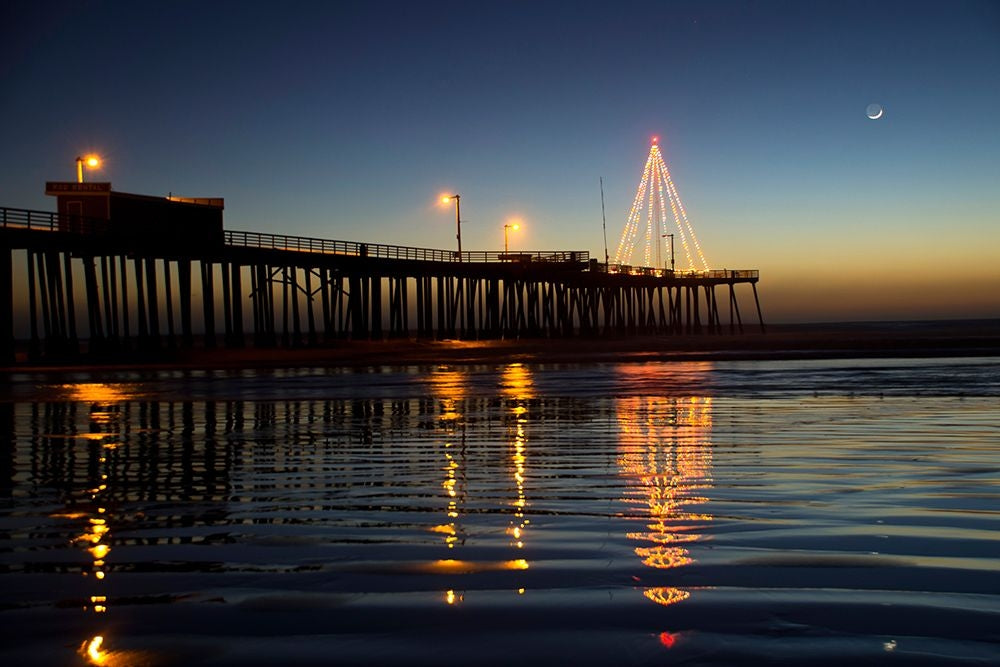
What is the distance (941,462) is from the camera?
695 cm

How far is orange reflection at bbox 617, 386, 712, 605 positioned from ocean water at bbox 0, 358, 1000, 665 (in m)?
0.03

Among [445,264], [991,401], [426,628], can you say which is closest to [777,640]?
[426,628]

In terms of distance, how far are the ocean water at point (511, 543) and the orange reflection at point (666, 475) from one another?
29mm

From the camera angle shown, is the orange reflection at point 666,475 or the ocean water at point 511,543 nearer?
the ocean water at point 511,543

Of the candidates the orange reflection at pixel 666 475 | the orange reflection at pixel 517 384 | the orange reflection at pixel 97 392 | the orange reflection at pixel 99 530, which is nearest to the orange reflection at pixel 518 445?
the orange reflection at pixel 517 384

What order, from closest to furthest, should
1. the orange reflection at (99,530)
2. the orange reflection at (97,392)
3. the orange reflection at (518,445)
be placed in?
the orange reflection at (99,530) → the orange reflection at (518,445) → the orange reflection at (97,392)

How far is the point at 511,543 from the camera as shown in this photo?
442cm

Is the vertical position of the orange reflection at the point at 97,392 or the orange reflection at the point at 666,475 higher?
the orange reflection at the point at 97,392

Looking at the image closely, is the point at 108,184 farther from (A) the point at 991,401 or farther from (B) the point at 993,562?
(B) the point at 993,562

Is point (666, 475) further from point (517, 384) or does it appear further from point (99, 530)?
point (517, 384)

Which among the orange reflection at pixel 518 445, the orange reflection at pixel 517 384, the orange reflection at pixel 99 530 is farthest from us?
the orange reflection at pixel 517 384

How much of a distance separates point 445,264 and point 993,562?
5363cm

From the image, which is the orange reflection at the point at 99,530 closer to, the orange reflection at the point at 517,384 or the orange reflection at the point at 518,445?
the orange reflection at the point at 518,445

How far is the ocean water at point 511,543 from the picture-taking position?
9.82 ft
